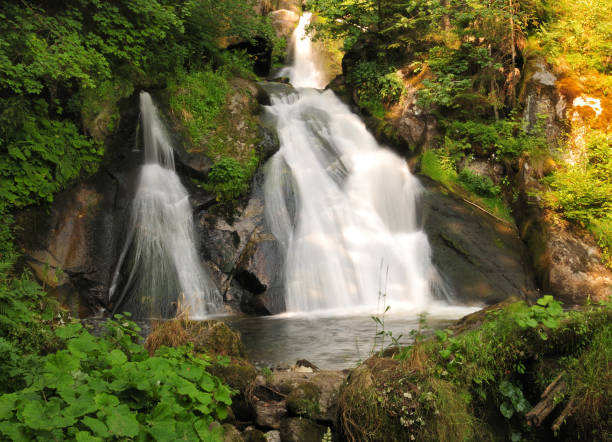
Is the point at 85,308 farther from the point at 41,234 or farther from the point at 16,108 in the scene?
the point at 16,108

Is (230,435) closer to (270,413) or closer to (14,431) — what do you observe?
(270,413)

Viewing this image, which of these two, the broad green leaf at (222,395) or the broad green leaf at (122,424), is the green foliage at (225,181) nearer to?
the broad green leaf at (222,395)

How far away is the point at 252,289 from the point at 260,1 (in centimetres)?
2096

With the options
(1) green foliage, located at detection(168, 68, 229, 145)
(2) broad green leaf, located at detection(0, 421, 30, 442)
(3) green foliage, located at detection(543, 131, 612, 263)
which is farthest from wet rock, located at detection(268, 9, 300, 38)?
(2) broad green leaf, located at detection(0, 421, 30, 442)

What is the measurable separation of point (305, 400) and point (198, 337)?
1.32 metres

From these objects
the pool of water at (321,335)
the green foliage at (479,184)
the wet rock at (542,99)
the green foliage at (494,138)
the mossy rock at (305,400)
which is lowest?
the pool of water at (321,335)

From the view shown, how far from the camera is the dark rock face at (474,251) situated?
9.29 metres

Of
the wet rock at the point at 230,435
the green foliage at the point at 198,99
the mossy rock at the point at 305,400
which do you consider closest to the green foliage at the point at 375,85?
the green foliage at the point at 198,99

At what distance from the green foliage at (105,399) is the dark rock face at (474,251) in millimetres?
7737

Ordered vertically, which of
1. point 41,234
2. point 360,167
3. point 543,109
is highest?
point 543,109

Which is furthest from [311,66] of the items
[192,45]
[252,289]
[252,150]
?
[252,289]

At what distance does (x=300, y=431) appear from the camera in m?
3.35

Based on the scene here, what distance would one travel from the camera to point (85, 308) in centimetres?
773

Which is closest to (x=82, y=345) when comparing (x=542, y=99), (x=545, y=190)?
(x=545, y=190)
